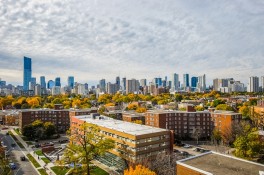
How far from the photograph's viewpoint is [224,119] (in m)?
65.8

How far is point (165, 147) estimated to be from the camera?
143ft

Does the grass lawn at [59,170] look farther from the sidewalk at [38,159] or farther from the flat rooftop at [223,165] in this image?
the flat rooftop at [223,165]

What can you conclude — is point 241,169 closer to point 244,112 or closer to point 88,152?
point 88,152

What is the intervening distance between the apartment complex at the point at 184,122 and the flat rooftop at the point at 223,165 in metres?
42.1

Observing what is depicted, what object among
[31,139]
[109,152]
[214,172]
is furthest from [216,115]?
[31,139]

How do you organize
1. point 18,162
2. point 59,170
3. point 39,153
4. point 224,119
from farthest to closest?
1. point 224,119
2. point 39,153
3. point 18,162
4. point 59,170

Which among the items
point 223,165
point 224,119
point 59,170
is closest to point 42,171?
point 59,170

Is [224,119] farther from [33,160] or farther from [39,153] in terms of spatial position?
[33,160]

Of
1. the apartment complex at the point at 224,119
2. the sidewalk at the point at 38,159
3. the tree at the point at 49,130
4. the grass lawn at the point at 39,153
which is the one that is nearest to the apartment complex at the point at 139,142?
the sidewalk at the point at 38,159

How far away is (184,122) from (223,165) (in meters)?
47.5

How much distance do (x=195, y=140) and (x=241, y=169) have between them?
46.3m

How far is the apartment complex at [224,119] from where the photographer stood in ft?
210

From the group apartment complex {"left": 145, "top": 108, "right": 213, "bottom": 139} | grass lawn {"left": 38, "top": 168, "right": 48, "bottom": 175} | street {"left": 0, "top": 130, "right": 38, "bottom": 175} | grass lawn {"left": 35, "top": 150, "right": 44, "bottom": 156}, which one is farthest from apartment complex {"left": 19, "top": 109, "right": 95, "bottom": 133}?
grass lawn {"left": 38, "top": 168, "right": 48, "bottom": 175}

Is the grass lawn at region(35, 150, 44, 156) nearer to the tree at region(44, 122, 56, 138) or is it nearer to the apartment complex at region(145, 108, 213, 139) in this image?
the tree at region(44, 122, 56, 138)
